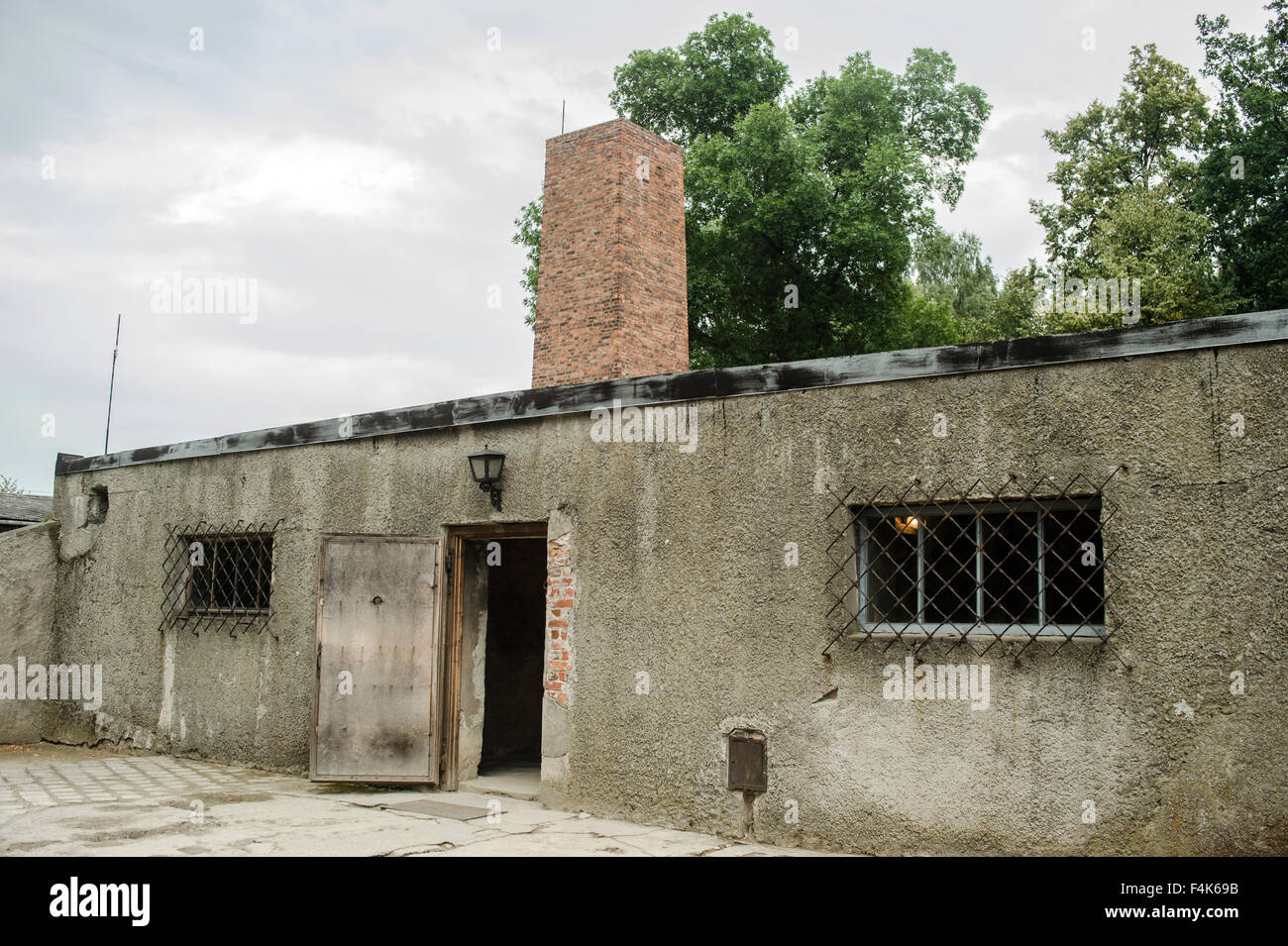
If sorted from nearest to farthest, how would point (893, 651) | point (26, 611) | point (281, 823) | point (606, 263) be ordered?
point (893, 651)
point (281, 823)
point (26, 611)
point (606, 263)

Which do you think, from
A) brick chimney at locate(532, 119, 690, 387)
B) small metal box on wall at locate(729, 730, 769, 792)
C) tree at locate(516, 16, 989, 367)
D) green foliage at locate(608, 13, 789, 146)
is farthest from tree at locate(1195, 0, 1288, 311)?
small metal box on wall at locate(729, 730, 769, 792)

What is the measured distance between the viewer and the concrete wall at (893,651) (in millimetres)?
4758

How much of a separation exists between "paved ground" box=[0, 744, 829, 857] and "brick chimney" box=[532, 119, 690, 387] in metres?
4.99

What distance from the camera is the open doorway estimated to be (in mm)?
7789

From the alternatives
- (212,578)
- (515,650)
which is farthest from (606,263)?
(212,578)

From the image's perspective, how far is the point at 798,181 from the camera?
65.7 feet

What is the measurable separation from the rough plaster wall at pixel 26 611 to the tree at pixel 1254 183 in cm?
1936

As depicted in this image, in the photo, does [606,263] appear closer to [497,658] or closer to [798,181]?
[497,658]

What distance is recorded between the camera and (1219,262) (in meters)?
19.4

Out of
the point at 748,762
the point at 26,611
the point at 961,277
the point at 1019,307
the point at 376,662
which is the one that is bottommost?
the point at 748,762

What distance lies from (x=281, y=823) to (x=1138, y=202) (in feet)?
64.9

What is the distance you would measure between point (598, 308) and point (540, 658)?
3820mm

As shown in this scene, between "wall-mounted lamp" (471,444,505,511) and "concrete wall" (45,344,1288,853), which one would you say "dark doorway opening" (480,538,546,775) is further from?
"wall-mounted lamp" (471,444,505,511)

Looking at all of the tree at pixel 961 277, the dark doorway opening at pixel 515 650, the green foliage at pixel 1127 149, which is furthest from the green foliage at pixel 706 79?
the dark doorway opening at pixel 515 650
